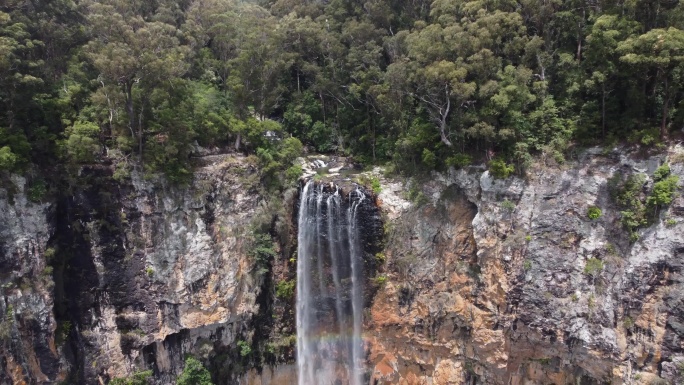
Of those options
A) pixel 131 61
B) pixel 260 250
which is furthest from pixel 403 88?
pixel 131 61

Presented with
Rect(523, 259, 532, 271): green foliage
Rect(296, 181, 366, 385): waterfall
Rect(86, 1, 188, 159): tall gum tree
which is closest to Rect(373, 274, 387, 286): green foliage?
Rect(296, 181, 366, 385): waterfall

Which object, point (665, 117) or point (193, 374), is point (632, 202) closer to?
point (665, 117)

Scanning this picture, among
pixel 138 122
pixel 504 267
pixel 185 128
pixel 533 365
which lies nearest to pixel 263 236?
pixel 185 128

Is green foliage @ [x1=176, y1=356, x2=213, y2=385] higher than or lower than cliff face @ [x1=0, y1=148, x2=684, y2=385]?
lower

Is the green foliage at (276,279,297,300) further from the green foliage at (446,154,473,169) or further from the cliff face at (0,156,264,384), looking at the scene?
the green foliage at (446,154,473,169)

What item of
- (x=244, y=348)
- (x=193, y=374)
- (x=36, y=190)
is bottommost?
(x=193, y=374)

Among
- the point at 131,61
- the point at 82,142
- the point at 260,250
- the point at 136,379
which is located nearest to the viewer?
the point at 131,61
